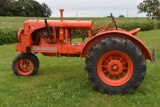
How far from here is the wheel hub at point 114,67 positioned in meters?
5.08

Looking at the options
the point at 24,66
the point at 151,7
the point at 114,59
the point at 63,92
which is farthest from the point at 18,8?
the point at 114,59

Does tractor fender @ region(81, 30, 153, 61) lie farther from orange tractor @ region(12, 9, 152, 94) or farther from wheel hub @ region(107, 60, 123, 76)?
wheel hub @ region(107, 60, 123, 76)

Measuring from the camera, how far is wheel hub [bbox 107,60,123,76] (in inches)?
200

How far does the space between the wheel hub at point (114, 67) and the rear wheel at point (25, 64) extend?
2107mm

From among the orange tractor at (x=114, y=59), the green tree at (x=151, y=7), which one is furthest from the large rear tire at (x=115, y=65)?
the green tree at (x=151, y=7)

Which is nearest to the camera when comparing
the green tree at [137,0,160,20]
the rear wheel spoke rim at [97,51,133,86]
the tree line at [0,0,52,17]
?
the rear wheel spoke rim at [97,51,133,86]

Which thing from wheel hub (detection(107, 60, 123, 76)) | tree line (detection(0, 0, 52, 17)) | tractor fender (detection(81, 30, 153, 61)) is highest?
tree line (detection(0, 0, 52, 17))

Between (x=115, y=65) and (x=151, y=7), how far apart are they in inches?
233

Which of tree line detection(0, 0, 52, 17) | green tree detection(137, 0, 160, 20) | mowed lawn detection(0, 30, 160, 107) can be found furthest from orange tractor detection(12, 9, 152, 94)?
tree line detection(0, 0, 52, 17)

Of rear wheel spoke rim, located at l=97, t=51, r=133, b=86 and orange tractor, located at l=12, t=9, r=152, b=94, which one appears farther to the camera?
rear wheel spoke rim, located at l=97, t=51, r=133, b=86

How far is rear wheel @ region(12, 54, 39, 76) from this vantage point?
6434mm

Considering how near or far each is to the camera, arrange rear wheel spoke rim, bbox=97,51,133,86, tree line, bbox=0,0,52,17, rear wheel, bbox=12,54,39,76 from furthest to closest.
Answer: tree line, bbox=0,0,52,17, rear wheel, bbox=12,54,39,76, rear wheel spoke rim, bbox=97,51,133,86

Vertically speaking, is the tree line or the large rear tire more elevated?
the tree line

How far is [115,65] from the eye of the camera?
16.7ft
